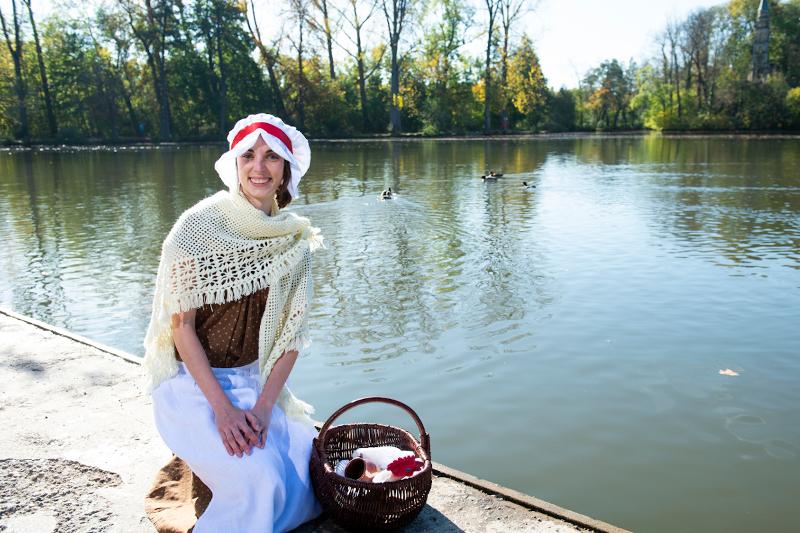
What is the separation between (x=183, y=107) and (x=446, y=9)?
754 inches

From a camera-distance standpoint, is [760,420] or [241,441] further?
[760,420]

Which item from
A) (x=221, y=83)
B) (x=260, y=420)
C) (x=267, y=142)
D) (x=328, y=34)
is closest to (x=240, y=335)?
(x=260, y=420)

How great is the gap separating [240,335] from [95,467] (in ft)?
3.17

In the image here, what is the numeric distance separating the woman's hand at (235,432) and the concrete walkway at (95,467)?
47 centimetres

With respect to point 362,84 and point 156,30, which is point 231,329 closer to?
point 156,30

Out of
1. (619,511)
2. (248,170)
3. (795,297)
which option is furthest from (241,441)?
(795,297)

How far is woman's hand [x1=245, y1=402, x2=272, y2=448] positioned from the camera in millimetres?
2439

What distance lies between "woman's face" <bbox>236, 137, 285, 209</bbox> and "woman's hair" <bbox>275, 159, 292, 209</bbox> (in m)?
0.06

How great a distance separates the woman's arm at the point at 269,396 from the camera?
246 centimetres

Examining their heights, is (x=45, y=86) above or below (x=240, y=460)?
above

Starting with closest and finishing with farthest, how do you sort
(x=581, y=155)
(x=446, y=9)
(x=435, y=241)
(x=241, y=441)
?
(x=241, y=441), (x=435, y=241), (x=581, y=155), (x=446, y=9)

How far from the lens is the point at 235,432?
2.39m

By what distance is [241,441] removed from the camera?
7.81ft

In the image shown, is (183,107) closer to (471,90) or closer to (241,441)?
(471,90)
